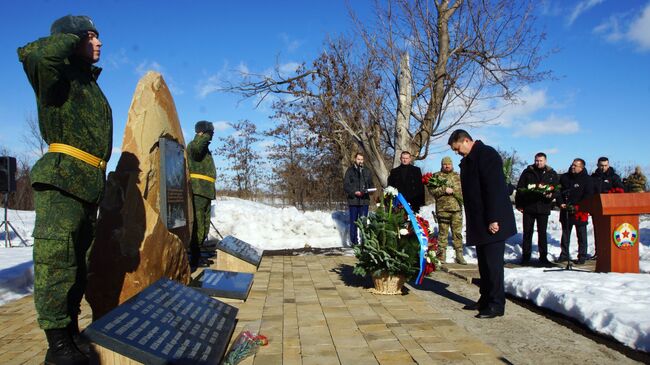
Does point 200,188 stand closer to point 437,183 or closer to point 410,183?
point 410,183

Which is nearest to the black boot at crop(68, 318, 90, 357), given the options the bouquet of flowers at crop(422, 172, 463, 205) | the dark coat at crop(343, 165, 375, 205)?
the bouquet of flowers at crop(422, 172, 463, 205)

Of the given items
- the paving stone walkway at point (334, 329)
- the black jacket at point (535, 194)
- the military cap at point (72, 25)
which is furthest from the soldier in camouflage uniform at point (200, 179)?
the black jacket at point (535, 194)

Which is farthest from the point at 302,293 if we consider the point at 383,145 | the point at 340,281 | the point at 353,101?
the point at 383,145

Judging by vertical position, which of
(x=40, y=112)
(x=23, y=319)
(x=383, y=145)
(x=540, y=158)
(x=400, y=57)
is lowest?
(x=23, y=319)

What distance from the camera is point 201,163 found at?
733cm

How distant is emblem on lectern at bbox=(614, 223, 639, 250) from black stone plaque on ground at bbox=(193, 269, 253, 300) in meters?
4.82

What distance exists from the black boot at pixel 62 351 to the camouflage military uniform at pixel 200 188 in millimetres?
4160

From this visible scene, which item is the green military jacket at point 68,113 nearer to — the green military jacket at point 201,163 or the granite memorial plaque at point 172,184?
the granite memorial plaque at point 172,184

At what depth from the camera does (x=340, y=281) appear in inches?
253

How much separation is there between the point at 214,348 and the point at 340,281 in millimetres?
3641

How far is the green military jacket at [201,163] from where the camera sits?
23.0 feet

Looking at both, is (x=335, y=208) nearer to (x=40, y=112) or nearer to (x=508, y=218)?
(x=508, y=218)

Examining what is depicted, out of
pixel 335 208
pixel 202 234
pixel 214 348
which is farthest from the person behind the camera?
pixel 335 208

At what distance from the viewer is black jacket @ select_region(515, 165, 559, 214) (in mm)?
7879
